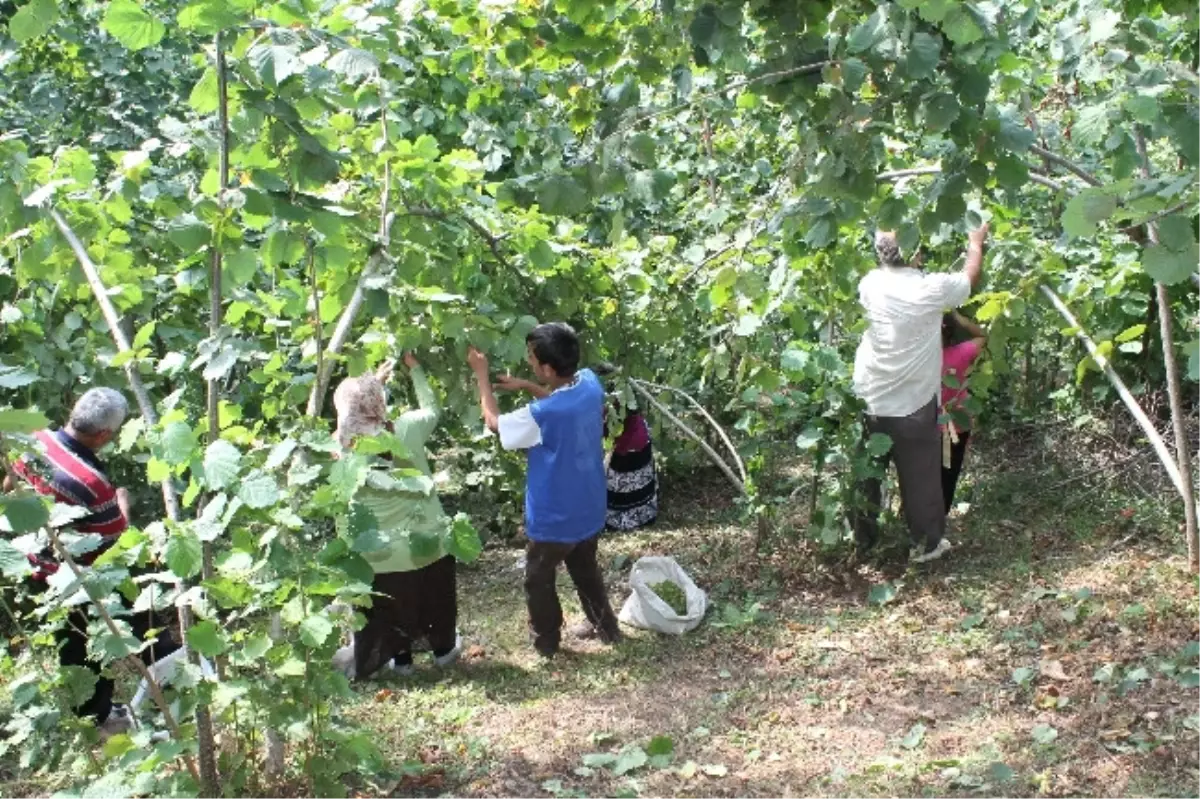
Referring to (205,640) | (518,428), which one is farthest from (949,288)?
(205,640)

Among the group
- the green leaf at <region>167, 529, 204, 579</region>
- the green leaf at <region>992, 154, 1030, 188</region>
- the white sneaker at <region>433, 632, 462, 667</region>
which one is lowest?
the white sneaker at <region>433, 632, 462, 667</region>

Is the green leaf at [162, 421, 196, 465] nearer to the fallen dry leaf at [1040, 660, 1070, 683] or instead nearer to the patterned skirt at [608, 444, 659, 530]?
the fallen dry leaf at [1040, 660, 1070, 683]

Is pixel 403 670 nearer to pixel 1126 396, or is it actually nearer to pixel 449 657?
pixel 449 657

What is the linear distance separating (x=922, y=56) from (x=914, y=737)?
7.77 feet

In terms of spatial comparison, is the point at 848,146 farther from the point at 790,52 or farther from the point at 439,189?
the point at 439,189

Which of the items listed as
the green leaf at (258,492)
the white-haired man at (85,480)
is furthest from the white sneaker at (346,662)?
the green leaf at (258,492)

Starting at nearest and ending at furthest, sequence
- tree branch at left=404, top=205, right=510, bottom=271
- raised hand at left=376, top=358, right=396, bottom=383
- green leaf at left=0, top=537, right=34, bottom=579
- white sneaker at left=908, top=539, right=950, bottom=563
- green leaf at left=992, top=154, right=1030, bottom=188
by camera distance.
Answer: green leaf at left=0, top=537, right=34, bottom=579, green leaf at left=992, top=154, right=1030, bottom=188, tree branch at left=404, top=205, right=510, bottom=271, raised hand at left=376, top=358, right=396, bottom=383, white sneaker at left=908, top=539, right=950, bottom=563

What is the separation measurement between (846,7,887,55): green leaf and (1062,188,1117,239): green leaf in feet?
3.02

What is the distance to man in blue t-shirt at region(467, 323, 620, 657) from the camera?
4.90 m

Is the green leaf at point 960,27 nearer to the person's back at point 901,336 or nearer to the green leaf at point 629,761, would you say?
the green leaf at point 629,761

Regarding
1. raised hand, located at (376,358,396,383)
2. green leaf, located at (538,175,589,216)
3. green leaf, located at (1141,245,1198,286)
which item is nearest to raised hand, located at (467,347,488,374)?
raised hand, located at (376,358,396,383)

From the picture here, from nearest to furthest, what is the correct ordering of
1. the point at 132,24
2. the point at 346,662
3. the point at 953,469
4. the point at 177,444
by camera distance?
1. the point at 132,24
2. the point at 177,444
3. the point at 346,662
4. the point at 953,469

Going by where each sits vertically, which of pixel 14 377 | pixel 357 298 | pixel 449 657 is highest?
pixel 357 298

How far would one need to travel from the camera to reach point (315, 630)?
3121mm
